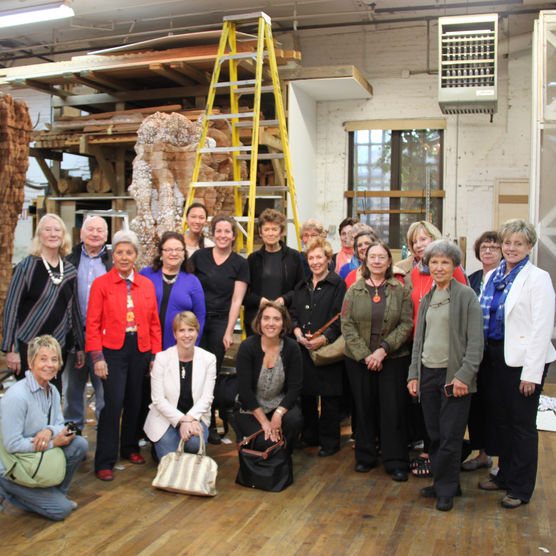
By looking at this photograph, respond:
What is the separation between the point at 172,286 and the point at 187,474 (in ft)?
3.98

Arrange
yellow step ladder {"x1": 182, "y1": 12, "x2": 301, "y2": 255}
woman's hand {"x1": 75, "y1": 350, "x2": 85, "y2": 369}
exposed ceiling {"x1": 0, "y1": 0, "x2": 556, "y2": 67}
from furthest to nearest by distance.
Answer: exposed ceiling {"x1": 0, "y1": 0, "x2": 556, "y2": 67} < yellow step ladder {"x1": 182, "y1": 12, "x2": 301, "y2": 255} < woman's hand {"x1": 75, "y1": 350, "x2": 85, "y2": 369}

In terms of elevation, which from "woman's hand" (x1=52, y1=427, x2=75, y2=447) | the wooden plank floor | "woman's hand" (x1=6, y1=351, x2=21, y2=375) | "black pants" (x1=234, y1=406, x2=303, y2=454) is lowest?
the wooden plank floor

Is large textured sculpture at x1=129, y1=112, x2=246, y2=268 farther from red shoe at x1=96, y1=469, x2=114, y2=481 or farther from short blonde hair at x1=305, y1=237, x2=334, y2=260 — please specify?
red shoe at x1=96, y1=469, x2=114, y2=481

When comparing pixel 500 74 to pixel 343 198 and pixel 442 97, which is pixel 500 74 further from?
pixel 343 198

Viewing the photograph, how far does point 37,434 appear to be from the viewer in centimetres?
323

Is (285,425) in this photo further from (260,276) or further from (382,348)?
(260,276)

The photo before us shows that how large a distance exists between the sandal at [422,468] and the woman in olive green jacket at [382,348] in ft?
0.30

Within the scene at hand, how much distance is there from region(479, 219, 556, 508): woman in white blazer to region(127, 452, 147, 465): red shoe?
215 centimetres

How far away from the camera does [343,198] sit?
991cm

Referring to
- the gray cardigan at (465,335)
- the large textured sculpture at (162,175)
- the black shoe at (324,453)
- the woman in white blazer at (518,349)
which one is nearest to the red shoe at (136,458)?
the black shoe at (324,453)

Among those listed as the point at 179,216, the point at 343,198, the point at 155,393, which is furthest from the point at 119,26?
the point at 155,393

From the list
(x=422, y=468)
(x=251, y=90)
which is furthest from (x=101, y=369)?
(x=251, y=90)

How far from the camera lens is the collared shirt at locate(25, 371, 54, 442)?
3283mm

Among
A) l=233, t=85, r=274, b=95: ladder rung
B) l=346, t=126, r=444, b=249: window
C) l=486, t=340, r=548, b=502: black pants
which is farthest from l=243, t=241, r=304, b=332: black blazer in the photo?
l=346, t=126, r=444, b=249: window
